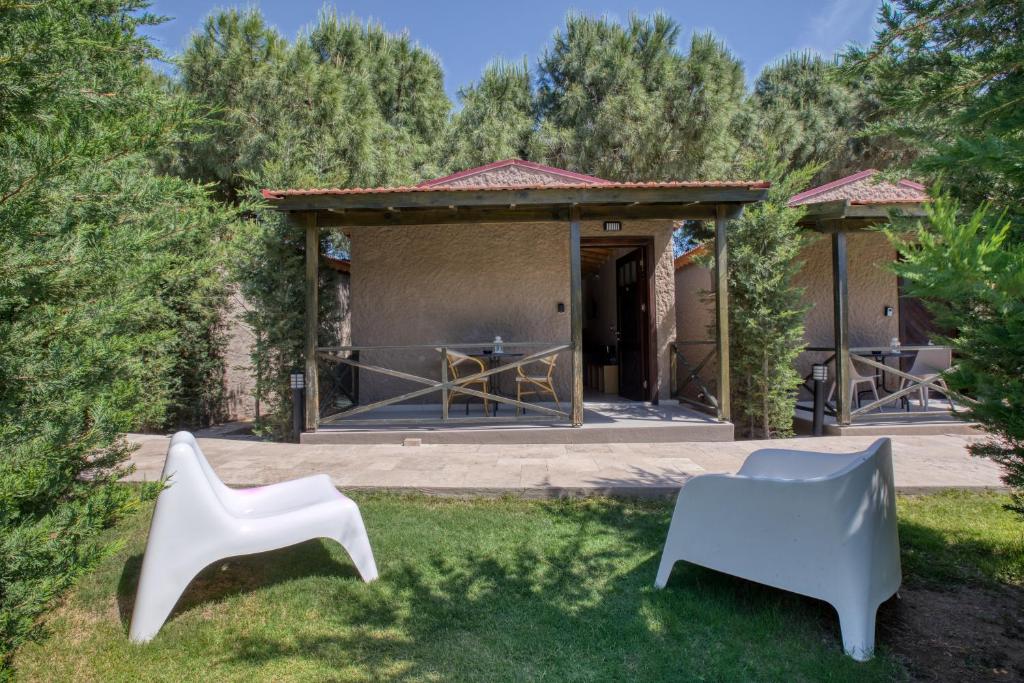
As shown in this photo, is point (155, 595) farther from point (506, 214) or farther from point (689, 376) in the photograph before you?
point (689, 376)

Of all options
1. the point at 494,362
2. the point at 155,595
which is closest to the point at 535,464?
the point at 494,362

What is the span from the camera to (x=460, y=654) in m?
2.44

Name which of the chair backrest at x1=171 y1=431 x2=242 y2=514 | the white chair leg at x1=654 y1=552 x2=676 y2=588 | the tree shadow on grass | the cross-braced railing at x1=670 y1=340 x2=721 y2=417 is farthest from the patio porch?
the white chair leg at x1=654 y1=552 x2=676 y2=588

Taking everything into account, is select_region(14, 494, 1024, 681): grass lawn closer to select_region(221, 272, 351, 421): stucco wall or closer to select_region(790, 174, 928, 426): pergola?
select_region(790, 174, 928, 426): pergola

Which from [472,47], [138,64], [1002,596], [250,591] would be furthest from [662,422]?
[472,47]

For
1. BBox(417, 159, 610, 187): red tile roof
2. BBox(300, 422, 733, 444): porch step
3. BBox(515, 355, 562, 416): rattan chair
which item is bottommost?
BBox(300, 422, 733, 444): porch step

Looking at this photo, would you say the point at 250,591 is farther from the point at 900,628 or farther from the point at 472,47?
the point at 472,47

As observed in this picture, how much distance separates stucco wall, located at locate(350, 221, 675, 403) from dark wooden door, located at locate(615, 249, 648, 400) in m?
0.70

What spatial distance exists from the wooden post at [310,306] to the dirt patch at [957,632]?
5.87 meters

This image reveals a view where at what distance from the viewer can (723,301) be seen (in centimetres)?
688

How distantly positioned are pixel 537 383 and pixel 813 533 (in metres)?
5.10

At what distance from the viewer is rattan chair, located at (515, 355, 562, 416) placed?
7.36 meters

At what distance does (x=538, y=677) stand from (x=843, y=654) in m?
1.30

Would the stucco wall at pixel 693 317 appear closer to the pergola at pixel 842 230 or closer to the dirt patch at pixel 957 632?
the pergola at pixel 842 230
